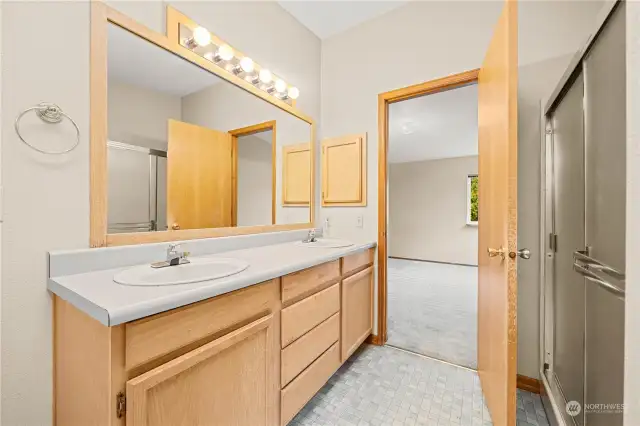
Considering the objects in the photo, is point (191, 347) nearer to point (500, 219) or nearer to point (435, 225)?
point (500, 219)

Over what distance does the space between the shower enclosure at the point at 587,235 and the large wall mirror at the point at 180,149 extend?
1.67 metres

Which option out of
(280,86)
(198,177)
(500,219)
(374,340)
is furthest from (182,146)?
(374,340)

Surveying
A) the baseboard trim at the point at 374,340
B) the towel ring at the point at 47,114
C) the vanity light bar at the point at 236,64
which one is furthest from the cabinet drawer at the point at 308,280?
the vanity light bar at the point at 236,64

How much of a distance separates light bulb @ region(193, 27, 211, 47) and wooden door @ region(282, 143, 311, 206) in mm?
860

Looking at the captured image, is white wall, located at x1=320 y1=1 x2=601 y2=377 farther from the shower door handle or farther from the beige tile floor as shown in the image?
the shower door handle

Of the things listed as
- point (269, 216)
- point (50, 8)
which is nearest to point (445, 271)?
point (269, 216)

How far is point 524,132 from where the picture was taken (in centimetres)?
159

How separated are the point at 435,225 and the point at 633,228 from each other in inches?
228

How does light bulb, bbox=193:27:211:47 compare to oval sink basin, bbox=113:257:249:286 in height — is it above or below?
above

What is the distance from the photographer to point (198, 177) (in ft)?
4.83

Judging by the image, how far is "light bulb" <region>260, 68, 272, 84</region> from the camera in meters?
1.80

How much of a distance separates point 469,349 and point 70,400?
234 centimetres

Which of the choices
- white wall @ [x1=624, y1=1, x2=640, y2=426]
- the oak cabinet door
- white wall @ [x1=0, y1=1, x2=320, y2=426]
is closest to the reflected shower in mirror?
white wall @ [x1=0, y1=1, x2=320, y2=426]

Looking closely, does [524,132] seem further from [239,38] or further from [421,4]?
[239,38]
